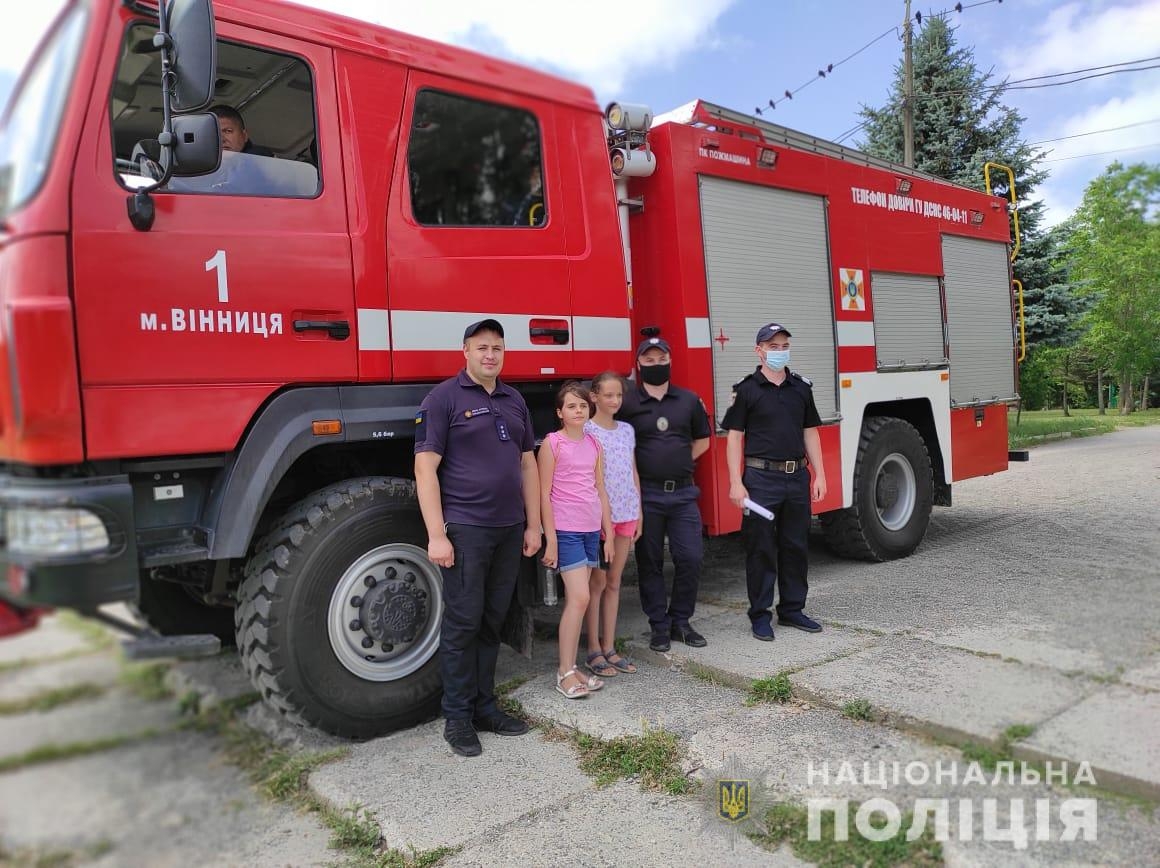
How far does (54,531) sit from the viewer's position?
2.62 meters

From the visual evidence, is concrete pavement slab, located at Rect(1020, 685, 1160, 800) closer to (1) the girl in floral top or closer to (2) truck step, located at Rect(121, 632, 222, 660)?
(1) the girl in floral top

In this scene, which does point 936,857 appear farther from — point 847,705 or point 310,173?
point 310,173

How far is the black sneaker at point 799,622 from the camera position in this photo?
466 centimetres

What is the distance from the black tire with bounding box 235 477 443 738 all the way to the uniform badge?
1.40m

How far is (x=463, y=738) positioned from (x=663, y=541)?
1.59m

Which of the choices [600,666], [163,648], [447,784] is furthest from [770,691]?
[163,648]

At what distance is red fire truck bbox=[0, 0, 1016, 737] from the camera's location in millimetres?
2797

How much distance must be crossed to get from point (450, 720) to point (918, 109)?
61.5 feet

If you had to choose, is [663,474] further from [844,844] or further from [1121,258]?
[1121,258]

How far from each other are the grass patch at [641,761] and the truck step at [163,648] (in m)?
1.55

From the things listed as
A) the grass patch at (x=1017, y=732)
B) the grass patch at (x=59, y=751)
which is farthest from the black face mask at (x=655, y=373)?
the grass patch at (x=59, y=751)

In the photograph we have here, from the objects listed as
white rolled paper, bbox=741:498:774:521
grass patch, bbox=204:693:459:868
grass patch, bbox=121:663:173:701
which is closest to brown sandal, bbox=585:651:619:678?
white rolled paper, bbox=741:498:774:521

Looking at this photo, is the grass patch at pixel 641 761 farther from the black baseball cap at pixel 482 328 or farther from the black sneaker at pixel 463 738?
the black baseball cap at pixel 482 328

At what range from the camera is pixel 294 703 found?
11.0 ft
